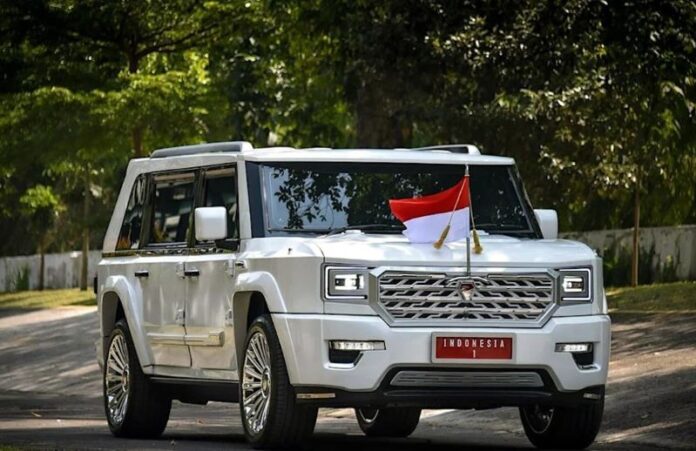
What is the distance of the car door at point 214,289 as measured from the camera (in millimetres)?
13641

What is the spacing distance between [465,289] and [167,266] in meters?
3.14

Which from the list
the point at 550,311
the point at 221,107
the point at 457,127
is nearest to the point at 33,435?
the point at 550,311

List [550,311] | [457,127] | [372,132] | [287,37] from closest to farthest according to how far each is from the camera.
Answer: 1. [550,311]
2. [457,127]
3. [372,132]
4. [287,37]

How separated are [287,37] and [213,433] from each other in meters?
20.2

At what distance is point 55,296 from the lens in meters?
48.8

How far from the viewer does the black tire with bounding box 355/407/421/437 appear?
15852 mm

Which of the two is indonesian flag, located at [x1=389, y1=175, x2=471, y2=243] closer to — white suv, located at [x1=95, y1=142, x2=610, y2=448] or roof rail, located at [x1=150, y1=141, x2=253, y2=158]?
white suv, located at [x1=95, y1=142, x2=610, y2=448]

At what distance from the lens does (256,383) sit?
13016mm

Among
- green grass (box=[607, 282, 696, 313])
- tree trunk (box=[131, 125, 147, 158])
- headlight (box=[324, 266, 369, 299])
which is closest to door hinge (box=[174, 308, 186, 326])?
headlight (box=[324, 266, 369, 299])

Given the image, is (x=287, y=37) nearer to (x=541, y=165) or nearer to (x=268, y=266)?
(x=541, y=165)

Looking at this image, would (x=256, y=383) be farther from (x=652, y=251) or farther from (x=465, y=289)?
(x=652, y=251)

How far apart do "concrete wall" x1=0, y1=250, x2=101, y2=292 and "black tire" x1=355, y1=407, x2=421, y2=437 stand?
148 ft

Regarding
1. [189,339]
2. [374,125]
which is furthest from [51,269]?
[189,339]

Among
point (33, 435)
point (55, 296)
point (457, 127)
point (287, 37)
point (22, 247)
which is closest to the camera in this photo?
point (33, 435)
